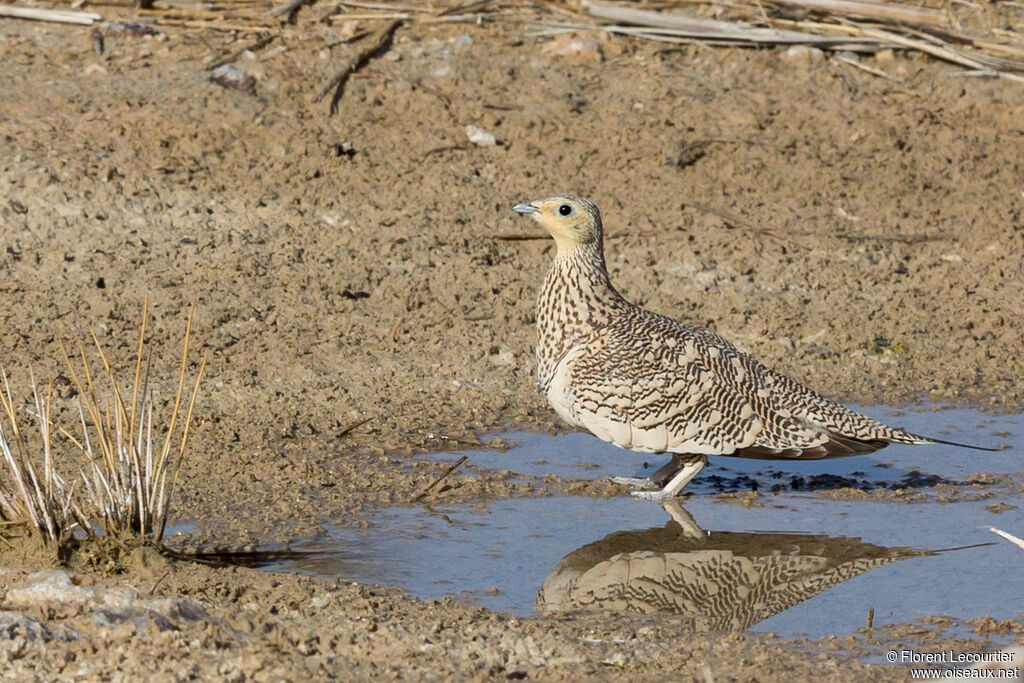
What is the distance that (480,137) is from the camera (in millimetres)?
9328

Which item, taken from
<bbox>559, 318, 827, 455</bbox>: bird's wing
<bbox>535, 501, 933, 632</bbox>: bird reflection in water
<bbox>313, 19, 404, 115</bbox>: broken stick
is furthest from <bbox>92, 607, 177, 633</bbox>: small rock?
<bbox>313, 19, 404, 115</bbox>: broken stick

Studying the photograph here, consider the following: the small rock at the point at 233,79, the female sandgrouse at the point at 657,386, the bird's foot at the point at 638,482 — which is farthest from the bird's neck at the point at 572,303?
the small rock at the point at 233,79

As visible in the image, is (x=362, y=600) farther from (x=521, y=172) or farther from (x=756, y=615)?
(x=521, y=172)

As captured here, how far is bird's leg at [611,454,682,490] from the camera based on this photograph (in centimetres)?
639

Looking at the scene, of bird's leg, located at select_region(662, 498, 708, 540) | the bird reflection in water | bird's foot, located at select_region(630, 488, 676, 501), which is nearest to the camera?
the bird reflection in water

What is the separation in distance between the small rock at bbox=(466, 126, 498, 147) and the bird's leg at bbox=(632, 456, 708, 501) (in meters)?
3.52

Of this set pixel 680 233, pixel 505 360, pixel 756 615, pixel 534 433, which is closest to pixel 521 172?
pixel 680 233

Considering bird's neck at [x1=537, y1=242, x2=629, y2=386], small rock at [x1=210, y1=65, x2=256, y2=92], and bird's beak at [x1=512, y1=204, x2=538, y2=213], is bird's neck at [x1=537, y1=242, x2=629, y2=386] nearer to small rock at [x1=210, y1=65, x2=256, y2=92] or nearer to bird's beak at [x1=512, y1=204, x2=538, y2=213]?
bird's beak at [x1=512, y1=204, x2=538, y2=213]

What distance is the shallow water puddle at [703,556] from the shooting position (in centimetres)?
523

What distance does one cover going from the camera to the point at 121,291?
774 cm

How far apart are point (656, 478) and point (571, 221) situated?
1157 millimetres

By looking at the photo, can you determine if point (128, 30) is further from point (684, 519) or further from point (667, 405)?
point (684, 519)

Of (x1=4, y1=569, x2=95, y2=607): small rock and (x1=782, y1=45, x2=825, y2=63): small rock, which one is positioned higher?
(x1=782, y1=45, x2=825, y2=63): small rock

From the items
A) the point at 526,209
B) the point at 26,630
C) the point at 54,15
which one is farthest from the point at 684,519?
the point at 54,15
